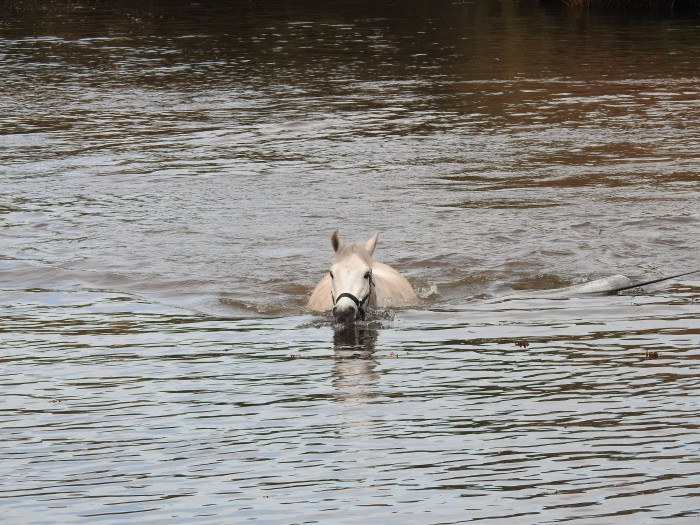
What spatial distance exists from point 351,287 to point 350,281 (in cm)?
6

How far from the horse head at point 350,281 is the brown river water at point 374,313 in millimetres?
282

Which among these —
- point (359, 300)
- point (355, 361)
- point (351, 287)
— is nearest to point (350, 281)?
point (351, 287)

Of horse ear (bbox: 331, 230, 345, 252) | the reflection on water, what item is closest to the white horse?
horse ear (bbox: 331, 230, 345, 252)

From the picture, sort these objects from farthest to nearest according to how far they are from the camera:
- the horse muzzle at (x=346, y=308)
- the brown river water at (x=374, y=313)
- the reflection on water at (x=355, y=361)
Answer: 1. the horse muzzle at (x=346, y=308)
2. the reflection on water at (x=355, y=361)
3. the brown river water at (x=374, y=313)

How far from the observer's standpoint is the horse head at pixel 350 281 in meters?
10.1

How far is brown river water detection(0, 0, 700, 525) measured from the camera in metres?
6.90

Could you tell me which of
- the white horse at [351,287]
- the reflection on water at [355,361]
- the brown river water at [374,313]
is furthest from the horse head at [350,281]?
the brown river water at [374,313]

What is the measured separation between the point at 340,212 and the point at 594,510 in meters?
9.49

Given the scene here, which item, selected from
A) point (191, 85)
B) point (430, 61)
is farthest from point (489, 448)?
point (430, 61)

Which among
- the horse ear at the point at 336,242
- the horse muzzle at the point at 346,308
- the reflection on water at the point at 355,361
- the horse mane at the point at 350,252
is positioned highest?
the horse ear at the point at 336,242

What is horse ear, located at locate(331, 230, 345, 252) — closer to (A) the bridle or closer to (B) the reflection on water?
(A) the bridle

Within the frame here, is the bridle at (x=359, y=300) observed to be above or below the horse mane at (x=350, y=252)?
below

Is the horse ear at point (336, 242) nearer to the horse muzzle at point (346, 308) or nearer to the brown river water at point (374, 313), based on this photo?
the horse muzzle at point (346, 308)

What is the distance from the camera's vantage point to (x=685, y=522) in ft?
20.1
